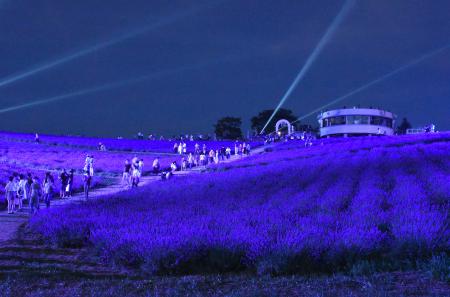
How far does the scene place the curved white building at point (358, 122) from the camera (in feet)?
285

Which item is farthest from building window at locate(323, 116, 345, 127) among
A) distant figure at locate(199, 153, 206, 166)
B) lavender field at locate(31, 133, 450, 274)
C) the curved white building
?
lavender field at locate(31, 133, 450, 274)

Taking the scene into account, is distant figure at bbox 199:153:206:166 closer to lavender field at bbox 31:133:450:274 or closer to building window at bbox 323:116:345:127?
lavender field at bbox 31:133:450:274

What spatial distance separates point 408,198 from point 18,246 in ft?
28.9

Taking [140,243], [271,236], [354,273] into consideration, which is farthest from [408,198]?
[140,243]

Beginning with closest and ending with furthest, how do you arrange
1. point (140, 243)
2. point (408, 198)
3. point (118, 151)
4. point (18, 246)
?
point (140, 243), point (18, 246), point (408, 198), point (118, 151)

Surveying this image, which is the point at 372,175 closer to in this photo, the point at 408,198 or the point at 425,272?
the point at 408,198

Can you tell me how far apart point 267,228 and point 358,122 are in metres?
81.8

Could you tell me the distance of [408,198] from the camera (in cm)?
1180

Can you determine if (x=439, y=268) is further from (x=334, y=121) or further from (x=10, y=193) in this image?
(x=334, y=121)

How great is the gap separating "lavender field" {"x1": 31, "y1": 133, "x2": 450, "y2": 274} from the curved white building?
235 ft

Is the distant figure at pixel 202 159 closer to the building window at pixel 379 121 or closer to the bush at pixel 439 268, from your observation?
the bush at pixel 439 268

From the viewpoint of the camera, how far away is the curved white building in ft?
285

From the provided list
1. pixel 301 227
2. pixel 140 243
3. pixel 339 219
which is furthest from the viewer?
pixel 339 219

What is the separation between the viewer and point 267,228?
913cm
